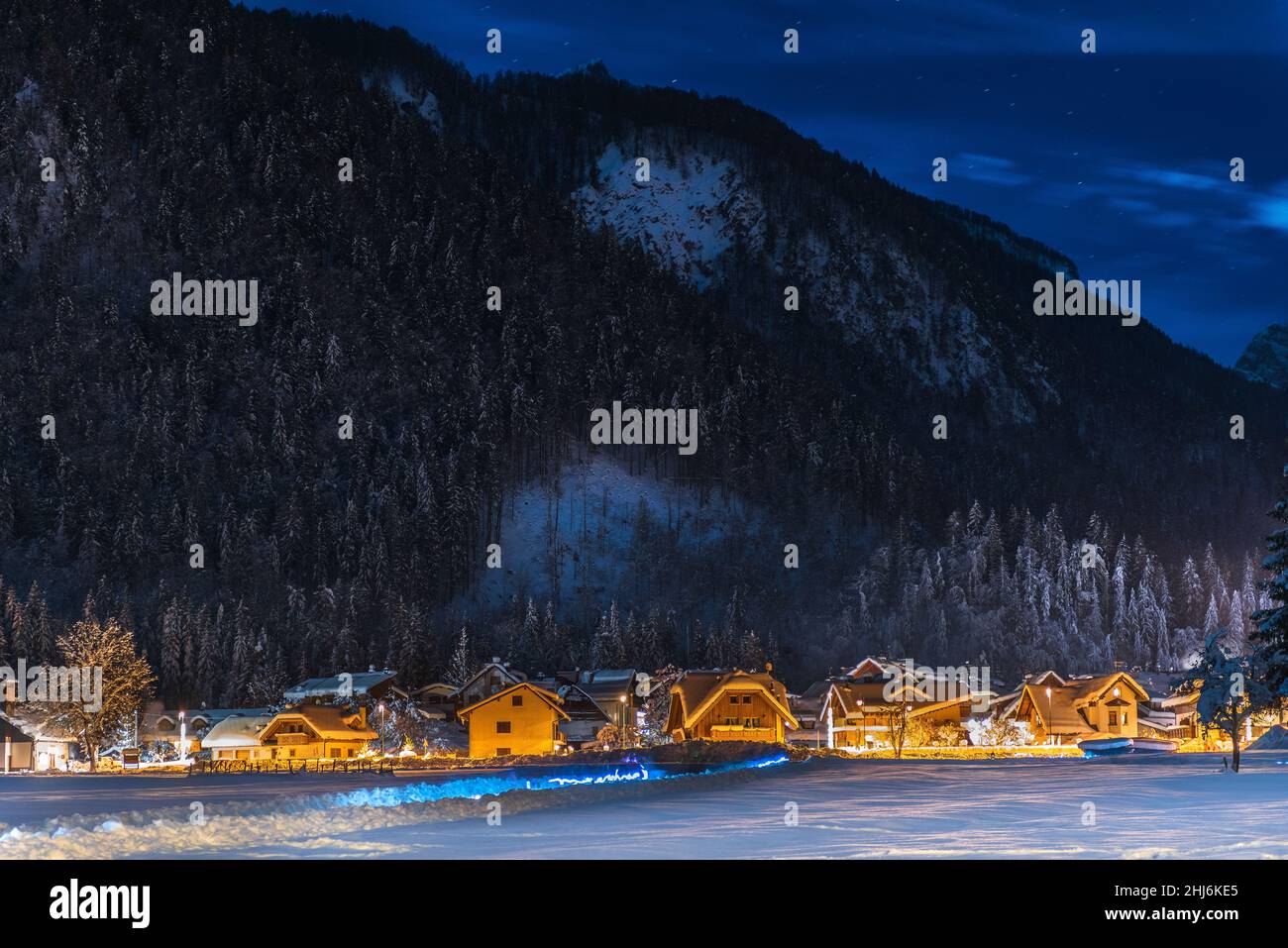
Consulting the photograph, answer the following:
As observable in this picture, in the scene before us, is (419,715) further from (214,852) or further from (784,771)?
(214,852)

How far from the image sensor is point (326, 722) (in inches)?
4609

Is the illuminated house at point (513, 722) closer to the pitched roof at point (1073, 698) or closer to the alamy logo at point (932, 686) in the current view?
the alamy logo at point (932, 686)

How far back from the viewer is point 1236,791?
50281 mm

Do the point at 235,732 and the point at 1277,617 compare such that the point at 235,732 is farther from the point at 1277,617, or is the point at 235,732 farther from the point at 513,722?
the point at 1277,617

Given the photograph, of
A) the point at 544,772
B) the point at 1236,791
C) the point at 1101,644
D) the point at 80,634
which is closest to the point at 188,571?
the point at 80,634

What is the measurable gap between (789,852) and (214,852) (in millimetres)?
12082

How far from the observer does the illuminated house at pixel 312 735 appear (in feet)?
375

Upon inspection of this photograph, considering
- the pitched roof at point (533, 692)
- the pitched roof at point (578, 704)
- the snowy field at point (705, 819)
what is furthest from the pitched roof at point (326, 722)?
the snowy field at point (705, 819)

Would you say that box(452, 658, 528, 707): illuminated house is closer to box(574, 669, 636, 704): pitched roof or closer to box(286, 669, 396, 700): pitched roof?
box(574, 669, 636, 704): pitched roof

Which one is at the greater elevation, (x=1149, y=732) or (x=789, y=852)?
(x=789, y=852)

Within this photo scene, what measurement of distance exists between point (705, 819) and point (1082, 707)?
3372 inches

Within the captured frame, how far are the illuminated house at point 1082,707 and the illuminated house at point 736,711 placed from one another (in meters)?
18.7

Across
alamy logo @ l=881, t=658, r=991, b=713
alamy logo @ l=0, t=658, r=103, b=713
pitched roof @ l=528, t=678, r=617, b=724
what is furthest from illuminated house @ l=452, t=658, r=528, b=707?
alamy logo @ l=0, t=658, r=103, b=713
